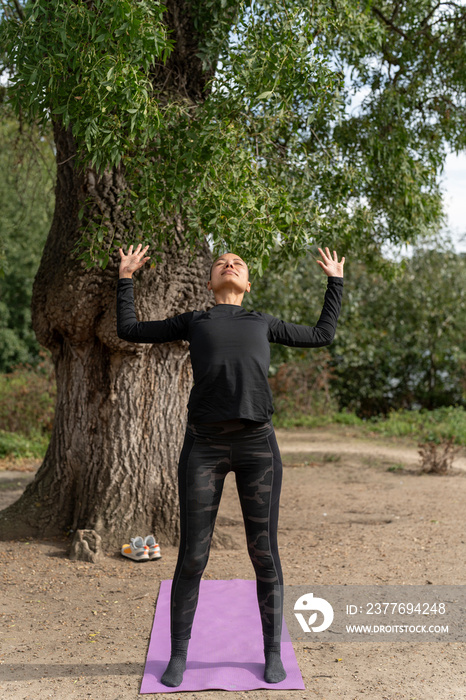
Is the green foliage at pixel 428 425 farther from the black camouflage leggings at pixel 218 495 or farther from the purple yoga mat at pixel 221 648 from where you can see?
the black camouflage leggings at pixel 218 495

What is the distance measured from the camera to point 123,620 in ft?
12.9

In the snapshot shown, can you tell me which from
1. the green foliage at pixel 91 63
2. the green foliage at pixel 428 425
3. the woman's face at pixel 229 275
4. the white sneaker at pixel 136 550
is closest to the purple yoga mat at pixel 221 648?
the white sneaker at pixel 136 550

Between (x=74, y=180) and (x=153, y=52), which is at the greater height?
(x=153, y=52)

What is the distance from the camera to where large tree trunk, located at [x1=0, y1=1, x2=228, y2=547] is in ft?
16.6

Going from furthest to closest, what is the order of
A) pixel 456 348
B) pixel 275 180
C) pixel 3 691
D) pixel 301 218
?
1. pixel 456 348
2. pixel 275 180
3. pixel 301 218
4. pixel 3 691

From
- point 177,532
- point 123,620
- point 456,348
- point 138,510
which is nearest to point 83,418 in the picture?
point 138,510

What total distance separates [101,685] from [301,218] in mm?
3109

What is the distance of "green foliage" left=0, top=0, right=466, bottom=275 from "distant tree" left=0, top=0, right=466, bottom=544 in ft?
0.05

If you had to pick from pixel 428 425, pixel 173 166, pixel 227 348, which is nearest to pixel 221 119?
pixel 173 166

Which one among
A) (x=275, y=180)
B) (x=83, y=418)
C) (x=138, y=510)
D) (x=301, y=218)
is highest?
(x=275, y=180)

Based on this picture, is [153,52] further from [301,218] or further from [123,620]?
[123,620]

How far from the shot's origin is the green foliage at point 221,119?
3.54m

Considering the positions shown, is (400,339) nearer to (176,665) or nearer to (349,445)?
(349,445)

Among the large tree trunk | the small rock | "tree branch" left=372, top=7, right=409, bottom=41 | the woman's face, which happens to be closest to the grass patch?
"tree branch" left=372, top=7, right=409, bottom=41
